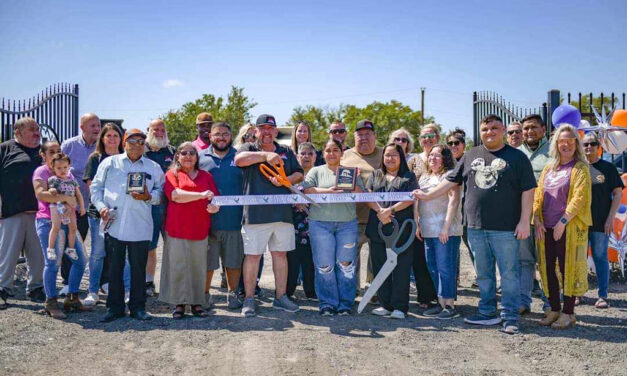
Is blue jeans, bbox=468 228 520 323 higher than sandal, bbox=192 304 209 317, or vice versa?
blue jeans, bbox=468 228 520 323

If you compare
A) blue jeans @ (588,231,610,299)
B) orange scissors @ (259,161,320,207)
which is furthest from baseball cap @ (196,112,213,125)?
blue jeans @ (588,231,610,299)

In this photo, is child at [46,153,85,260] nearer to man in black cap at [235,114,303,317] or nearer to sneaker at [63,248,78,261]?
sneaker at [63,248,78,261]

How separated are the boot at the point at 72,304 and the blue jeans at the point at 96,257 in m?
0.28

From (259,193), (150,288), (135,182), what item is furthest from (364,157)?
(150,288)

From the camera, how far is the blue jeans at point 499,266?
5156 millimetres

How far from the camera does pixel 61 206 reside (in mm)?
5648

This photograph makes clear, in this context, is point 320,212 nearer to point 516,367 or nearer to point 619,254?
point 516,367

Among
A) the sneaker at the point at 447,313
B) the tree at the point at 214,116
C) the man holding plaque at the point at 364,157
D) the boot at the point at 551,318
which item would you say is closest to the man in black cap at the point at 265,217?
the man holding plaque at the point at 364,157

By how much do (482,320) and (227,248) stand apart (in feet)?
9.66

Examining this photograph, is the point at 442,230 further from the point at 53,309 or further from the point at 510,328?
the point at 53,309

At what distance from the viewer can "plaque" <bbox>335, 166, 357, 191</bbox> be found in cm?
570

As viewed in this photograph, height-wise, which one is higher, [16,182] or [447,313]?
[16,182]

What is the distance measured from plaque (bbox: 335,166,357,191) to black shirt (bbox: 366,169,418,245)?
11.5 inches

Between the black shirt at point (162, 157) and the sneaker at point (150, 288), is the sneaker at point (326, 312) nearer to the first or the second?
the sneaker at point (150, 288)
